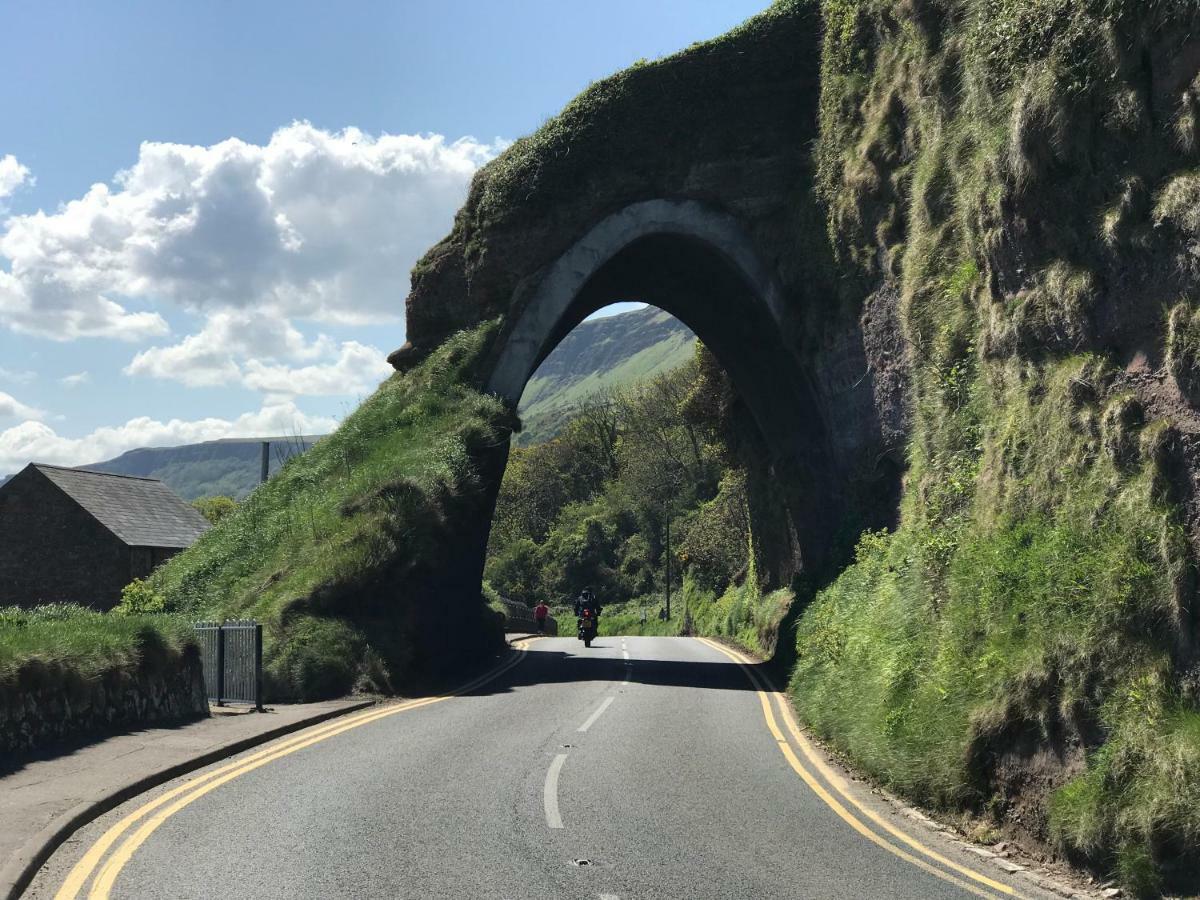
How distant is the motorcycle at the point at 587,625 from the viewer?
1326 inches

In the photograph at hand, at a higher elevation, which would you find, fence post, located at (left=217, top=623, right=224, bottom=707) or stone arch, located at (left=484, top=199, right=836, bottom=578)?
stone arch, located at (left=484, top=199, right=836, bottom=578)

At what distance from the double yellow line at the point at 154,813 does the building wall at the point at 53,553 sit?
27.1 meters

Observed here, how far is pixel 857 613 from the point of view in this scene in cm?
1623

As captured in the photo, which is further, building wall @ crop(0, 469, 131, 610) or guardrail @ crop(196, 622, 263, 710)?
building wall @ crop(0, 469, 131, 610)

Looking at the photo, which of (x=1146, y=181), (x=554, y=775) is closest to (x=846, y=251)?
(x=1146, y=181)

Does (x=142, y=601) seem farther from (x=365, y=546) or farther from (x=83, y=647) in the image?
(x=83, y=647)

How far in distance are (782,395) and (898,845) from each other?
21.8 meters

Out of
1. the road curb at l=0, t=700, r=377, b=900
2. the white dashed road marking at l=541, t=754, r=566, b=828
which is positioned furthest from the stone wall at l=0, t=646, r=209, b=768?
the white dashed road marking at l=541, t=754, r=566, b=828

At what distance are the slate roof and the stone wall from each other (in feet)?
87.6

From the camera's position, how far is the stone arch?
85.8ft

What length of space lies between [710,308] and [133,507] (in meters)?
25.5

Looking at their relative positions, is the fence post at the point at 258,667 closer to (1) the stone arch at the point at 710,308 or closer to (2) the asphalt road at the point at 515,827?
(2) the asphalt road at the point at 515,827

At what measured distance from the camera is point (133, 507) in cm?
4184

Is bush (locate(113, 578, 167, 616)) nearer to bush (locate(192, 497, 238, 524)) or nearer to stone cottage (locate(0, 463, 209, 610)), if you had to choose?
stone cottage (locate(0, 463, 209, 610))
